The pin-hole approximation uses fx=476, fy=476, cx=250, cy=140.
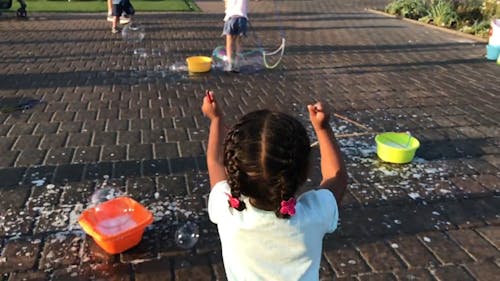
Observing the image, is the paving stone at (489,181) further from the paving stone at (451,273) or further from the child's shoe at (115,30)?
the child's shoe at (115,30)

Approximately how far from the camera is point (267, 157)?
50.6 inches

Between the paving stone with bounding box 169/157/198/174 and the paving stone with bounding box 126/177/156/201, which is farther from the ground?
the paving stone with bounding box 169/157/198/174

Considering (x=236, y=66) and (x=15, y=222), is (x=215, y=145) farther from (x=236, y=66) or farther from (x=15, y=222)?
(x=236, y=66)

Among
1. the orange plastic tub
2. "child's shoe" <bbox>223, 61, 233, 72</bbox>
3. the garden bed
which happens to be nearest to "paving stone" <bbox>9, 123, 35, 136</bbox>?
the orange plastic tub

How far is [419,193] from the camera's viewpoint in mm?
3451

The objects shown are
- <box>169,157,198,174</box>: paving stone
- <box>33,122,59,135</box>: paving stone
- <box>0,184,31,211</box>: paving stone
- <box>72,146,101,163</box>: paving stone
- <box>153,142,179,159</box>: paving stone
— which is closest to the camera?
<box>0,184,31,211</box>: paving stone

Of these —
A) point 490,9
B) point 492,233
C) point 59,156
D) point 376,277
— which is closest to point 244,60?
point 59,156

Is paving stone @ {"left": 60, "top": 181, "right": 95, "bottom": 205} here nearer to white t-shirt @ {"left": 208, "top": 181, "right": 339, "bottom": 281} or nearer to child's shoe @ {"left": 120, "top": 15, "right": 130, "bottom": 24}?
white t-shirt @ {"left": 208, "top": 181, "right": 339, "bottom": 281}

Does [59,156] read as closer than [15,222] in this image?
No

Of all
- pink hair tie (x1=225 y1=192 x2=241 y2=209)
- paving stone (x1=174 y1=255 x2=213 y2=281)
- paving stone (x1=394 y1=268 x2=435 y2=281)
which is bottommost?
paving stone (x1=174 y1=255 x2=213 y2=281)

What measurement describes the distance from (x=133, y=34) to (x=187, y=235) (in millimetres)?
7199

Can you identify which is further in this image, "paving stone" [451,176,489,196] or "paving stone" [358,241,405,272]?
"paving stone" [451,176,489,196]

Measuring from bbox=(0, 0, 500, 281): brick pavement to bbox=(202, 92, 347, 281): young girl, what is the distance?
3.71ft

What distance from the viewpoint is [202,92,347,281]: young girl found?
1304 mm
